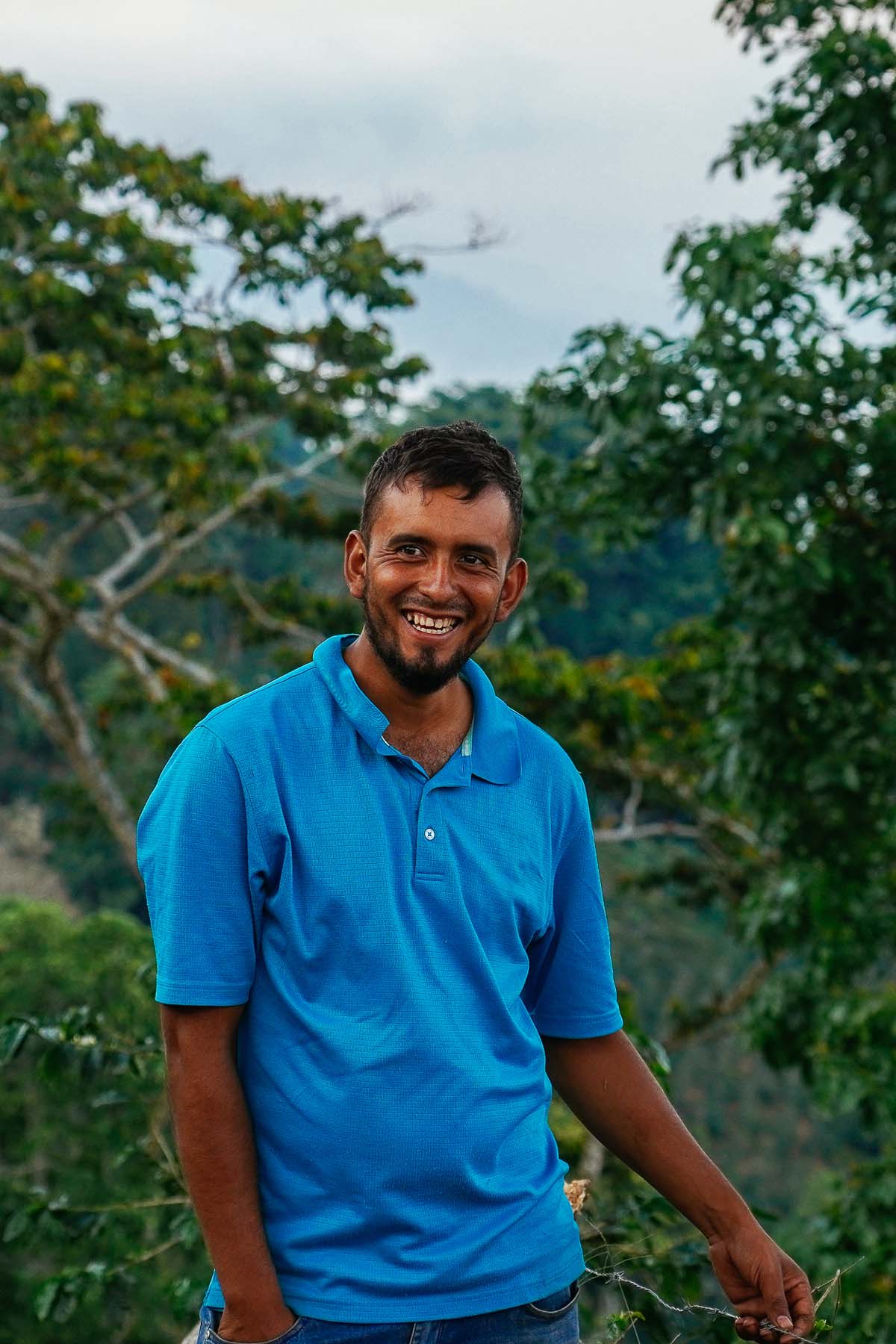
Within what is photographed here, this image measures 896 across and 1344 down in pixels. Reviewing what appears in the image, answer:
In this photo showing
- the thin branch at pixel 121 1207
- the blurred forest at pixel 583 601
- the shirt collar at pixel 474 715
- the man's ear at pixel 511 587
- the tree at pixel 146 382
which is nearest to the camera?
the shirt collar at pixel 474 715

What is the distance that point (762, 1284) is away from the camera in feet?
4.85

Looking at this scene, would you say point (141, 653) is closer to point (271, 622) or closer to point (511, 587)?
point (271, 622)

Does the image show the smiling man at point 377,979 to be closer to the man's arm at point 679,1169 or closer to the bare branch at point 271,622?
the man's arm at point 679,1169

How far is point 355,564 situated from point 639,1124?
Result: 0.66 m

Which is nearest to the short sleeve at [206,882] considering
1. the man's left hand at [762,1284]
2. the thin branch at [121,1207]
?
the man's left hand at [762,1284]

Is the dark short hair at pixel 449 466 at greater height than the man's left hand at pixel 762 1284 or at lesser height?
greater

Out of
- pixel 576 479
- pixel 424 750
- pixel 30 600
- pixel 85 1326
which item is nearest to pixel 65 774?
pixel 85 1326

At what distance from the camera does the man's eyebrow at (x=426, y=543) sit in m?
1.40

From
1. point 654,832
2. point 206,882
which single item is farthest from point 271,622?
point 206,882

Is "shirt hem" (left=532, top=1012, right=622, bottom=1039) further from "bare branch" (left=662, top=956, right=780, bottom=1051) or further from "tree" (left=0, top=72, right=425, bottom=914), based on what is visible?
"bare branch" (left=662, top=956, right=780, bottom=1051)

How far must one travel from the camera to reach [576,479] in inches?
176

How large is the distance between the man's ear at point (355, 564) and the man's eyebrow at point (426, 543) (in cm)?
7

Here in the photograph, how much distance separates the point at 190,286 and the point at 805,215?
572 centimetres

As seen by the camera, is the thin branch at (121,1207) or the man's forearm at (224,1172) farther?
the thin branch at (121,1207)
